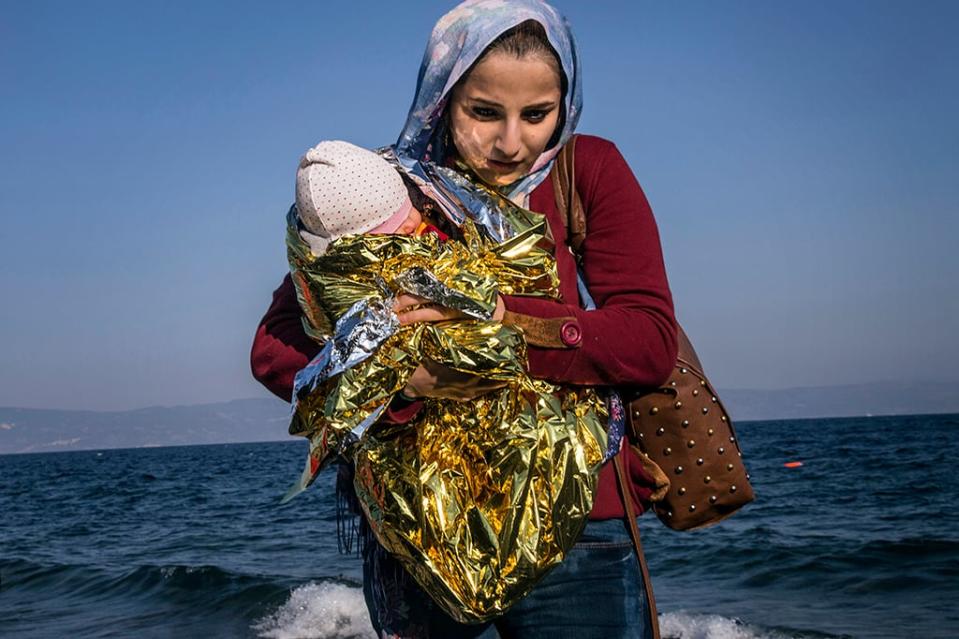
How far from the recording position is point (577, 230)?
66.5 inches

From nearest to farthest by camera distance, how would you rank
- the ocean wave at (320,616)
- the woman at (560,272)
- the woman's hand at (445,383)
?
the woman's hand at (445,383) < the woman at (560,272) < the ocean wave at (320,616)

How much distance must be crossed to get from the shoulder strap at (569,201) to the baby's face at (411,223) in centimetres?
27

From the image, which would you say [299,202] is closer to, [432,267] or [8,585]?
[432,267]

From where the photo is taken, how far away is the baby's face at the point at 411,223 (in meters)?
1.57

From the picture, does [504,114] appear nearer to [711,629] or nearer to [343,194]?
[343,194]

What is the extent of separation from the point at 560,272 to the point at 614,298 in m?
0.13

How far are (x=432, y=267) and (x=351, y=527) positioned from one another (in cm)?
64

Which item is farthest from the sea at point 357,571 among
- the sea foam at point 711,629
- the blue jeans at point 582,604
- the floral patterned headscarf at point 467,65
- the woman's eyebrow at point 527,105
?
the woman's eyebrow at point 527,105

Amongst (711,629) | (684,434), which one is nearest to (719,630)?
(711,629)

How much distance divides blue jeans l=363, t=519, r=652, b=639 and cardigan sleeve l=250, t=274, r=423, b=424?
1.50 ft

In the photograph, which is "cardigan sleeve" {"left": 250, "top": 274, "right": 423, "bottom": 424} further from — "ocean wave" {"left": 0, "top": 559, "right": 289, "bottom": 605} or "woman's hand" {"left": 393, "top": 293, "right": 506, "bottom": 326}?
"ocean wave" {"left": 0, "top": 559, "right": 289, "bottom": 605}

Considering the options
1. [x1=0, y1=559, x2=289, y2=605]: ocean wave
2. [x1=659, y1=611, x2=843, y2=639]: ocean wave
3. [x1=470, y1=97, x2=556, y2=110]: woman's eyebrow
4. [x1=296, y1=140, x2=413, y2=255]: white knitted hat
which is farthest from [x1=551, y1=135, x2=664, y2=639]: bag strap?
[x1=0, y1=559, x2=289, y2=605]: ocean wave

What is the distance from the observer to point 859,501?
57.5ft

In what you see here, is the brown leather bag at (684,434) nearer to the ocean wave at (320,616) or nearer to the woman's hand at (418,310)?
the woman's hand at (418,310)
